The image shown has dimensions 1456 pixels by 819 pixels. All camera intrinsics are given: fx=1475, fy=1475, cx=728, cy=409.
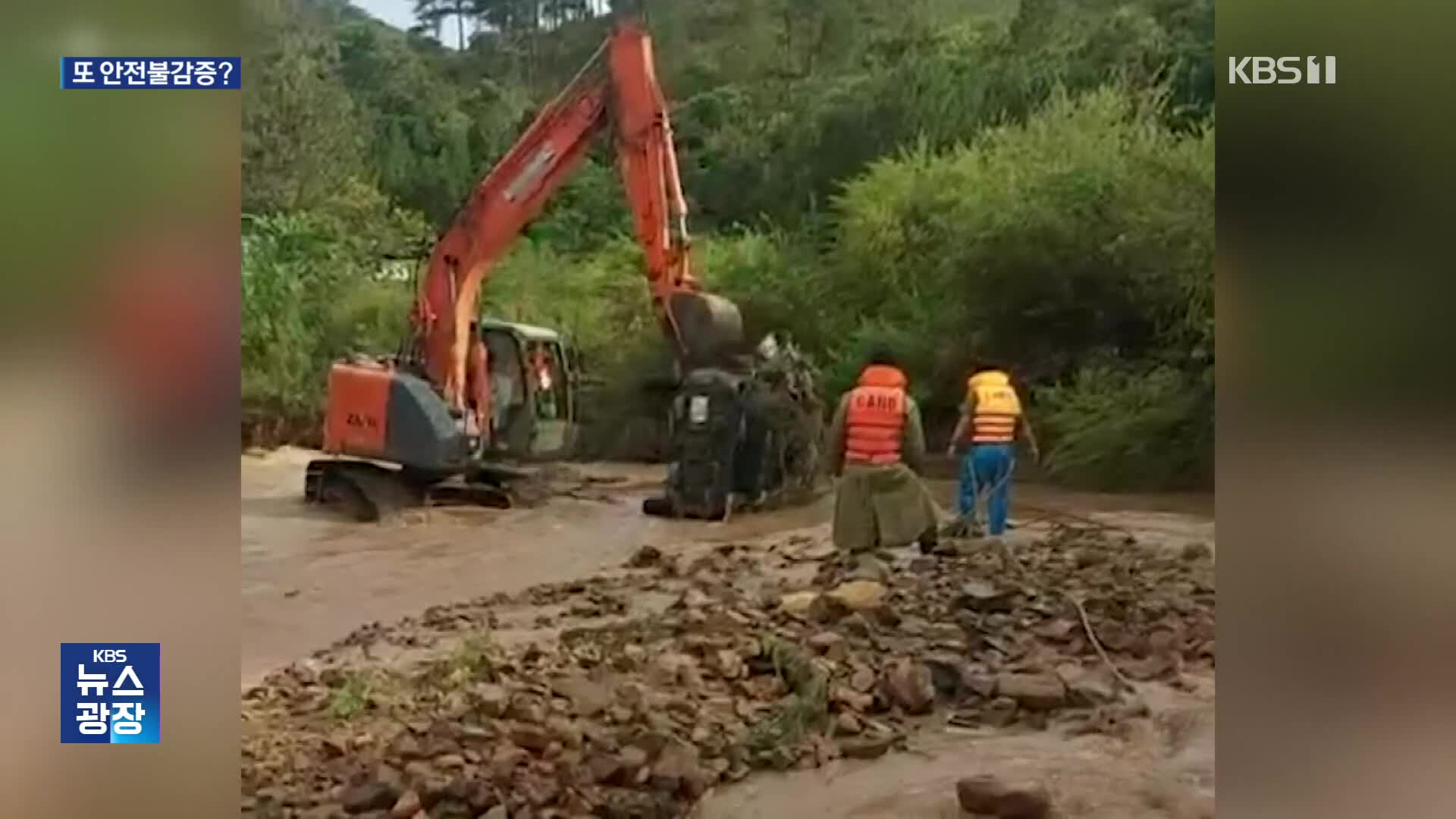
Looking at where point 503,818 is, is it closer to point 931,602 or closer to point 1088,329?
point 931,602

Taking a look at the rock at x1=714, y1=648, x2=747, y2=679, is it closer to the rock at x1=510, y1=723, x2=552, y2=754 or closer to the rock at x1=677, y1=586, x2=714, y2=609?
the rock at x1=677, y1=586, x2=714, y2=609

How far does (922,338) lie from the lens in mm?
1887

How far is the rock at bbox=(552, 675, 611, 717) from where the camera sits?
1.87 m

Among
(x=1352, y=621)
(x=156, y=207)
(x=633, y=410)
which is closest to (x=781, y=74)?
(x=633, y=410)

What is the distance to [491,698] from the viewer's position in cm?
187

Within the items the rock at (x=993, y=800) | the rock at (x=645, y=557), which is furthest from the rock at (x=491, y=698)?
the rock at (x=993, y=800)

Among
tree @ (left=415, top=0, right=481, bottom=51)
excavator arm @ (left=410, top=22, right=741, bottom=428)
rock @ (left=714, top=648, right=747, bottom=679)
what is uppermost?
tree @ (left=415, top=0, right=481, bottom=51)

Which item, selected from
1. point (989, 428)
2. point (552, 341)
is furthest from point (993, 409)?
point (552, 341)

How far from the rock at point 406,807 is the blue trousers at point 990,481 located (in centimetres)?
78

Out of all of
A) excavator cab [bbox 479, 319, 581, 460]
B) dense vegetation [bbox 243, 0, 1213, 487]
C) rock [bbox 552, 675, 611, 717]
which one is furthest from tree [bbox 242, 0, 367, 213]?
rock [bbox 552, 675, 611, 717]

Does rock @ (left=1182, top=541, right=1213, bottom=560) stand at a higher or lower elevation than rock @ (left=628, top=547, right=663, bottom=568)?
higher

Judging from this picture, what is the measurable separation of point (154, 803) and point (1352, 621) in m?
1.54

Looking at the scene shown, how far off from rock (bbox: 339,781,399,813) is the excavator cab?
44 centimetres

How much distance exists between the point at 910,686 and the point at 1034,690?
0.16m
